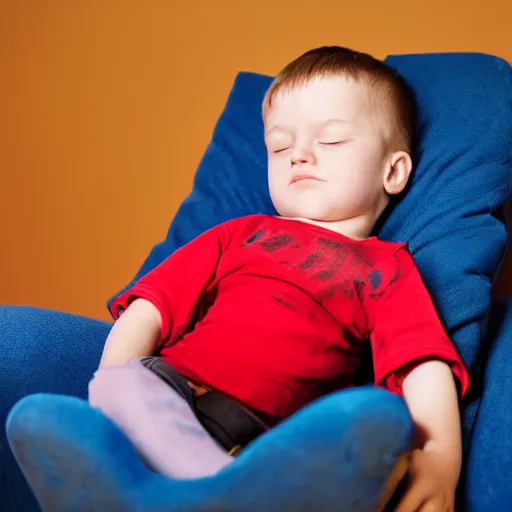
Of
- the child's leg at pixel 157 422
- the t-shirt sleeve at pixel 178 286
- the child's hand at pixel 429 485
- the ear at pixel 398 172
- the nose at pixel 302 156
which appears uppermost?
the nose at pixel 302 156

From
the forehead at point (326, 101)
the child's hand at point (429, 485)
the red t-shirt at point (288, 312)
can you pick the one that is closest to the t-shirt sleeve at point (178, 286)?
the red t-shirt at point (288, 312)

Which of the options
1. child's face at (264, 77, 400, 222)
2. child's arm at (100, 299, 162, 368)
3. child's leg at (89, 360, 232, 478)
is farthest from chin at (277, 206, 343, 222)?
child's leg at (89, 360, 232, 478)

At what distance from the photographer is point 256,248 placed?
3.49 feet

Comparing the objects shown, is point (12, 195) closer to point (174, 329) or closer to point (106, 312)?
point (106, 312)

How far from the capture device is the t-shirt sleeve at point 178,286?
38.8 inches

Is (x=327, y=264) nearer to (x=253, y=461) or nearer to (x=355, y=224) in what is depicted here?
(x=355, y=224)

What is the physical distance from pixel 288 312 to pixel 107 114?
1016mm

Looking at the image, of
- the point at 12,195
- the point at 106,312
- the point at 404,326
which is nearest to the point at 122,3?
the point at 12,195

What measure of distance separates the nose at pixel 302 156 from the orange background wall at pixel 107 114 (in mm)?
507

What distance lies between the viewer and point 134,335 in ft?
3.10

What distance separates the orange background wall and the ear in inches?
17.6

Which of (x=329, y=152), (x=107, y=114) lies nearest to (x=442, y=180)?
(x=329, y=152)

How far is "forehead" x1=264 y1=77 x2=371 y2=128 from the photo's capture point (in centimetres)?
110

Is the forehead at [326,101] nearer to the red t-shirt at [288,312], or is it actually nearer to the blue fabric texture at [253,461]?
the red t-shirt at [288,312]
